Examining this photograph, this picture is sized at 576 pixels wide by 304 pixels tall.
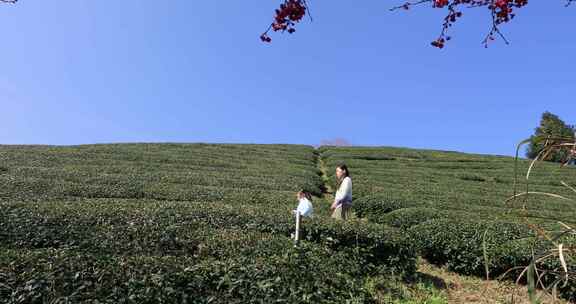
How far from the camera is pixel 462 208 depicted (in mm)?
15961

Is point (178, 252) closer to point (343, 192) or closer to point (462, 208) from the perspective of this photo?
point (343, 192)

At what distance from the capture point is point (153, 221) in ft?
30.1

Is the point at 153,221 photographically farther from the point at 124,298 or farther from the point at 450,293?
the point at 450,293

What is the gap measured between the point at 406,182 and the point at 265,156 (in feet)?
42.8

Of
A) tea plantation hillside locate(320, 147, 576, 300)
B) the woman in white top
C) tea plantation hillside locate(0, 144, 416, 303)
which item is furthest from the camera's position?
the woman in white top

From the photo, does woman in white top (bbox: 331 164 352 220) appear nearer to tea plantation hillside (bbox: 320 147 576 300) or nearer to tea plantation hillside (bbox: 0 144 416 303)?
tea plantation hillside (bbox: 0 144 416 303)

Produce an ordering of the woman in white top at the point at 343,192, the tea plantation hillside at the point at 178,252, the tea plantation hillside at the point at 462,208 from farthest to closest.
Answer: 1. the woman in white top at the point at 343,192
2. the tea plantation hillside at the point at 462,208
3. the tea plantation hillside at the point at 178,252

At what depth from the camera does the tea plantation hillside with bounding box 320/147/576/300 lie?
912 centimetres

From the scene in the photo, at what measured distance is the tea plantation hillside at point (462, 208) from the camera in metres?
9.12

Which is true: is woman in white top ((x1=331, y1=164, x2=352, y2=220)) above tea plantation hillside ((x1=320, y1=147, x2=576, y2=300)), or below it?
above

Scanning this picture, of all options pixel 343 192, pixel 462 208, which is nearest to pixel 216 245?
pixel 343 192

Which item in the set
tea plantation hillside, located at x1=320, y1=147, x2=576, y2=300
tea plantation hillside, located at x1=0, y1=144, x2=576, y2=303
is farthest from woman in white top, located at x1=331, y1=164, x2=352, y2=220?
tea plantation hillside, located at x1=320, y1=147, x2=576, y2=300

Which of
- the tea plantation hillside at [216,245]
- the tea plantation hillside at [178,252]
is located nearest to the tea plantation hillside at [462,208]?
the tea plantation hillside at [216,245]

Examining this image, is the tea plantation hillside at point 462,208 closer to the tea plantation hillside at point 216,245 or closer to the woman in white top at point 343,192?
the tea plantation hillside at point 216,245
